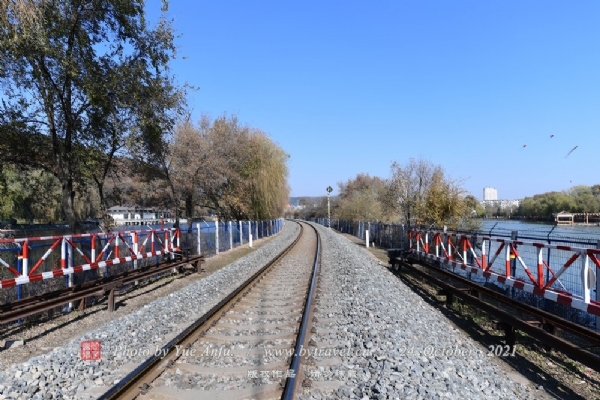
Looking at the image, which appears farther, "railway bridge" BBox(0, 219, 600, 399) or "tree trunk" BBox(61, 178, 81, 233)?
"tree trunk" BBox(61, 178, 81, 233)

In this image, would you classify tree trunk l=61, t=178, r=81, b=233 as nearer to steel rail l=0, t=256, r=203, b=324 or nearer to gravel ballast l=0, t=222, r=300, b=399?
steel rail l=0, t=256, r=203, b=324

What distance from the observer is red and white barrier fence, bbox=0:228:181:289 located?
7.80 meters

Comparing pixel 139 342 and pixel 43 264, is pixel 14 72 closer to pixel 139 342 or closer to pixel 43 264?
pixel 43 264

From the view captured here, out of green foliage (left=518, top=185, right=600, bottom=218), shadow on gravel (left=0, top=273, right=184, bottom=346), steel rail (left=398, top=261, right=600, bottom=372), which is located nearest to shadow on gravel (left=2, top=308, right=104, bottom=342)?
shadow on gravel (left=0, top=273, right=184, bottom=346)

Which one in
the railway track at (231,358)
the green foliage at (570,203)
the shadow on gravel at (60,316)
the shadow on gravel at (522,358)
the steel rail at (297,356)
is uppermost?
the green foliage at (570,203)

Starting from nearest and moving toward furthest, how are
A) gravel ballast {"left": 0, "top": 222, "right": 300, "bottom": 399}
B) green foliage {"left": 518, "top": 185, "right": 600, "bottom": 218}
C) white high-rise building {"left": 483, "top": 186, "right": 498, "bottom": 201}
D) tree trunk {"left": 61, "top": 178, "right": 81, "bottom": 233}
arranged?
gravel ballast {"left": 0, "top": 222, "right": 300, "bottom": 399} → tree trunk {"left": 61, "top": 178, "right": 81, "bottom": 233} → green foliage {"left": 518, "top": 185, "right": 600, "bottom": 218} → white high-rise building {"left": 483, "top": 186, "right": 498, "bottom": 201}

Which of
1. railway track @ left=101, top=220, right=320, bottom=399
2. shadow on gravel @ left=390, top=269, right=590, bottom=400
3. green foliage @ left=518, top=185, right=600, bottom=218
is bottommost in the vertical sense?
shadow on gravel @ left=390, top=269, right=590, bottom=400

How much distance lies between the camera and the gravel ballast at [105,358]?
176 inches

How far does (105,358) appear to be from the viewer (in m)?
5.40

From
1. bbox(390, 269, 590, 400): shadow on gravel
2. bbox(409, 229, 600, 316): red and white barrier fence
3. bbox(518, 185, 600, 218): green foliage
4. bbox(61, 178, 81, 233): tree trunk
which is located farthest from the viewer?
bbox(518, 185, 600, 218): green foliage

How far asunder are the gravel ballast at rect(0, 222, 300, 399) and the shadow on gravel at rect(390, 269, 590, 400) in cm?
520

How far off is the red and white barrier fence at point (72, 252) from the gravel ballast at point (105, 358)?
1997 mm

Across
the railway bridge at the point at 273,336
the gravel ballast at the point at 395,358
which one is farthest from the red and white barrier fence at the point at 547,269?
the gravel ballast at the point at 395,358

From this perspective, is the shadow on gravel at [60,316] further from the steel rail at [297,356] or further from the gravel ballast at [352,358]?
the steel rail at [297,356]
